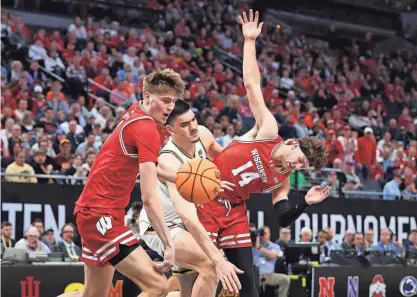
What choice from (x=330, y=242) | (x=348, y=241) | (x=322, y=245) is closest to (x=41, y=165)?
(x=322, y=245)

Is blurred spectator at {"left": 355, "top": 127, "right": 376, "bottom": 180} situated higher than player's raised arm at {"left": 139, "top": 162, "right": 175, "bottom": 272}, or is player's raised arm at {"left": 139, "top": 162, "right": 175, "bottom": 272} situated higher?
player's raised arm at {"left": 139, "top": 162, "right": 175, "bottom": 272}

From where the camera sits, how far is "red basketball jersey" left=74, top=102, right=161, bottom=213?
7719 mm

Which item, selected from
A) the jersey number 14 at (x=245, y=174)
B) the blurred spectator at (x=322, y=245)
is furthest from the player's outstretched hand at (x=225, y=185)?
the blurred spectator at (x=322, y=245)

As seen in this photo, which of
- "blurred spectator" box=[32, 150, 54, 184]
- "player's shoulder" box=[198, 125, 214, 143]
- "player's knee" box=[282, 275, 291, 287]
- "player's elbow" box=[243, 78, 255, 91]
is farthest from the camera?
"blurred spectator" box=[32, 150, 54, 184]

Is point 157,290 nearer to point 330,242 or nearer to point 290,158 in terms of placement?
point 290,158

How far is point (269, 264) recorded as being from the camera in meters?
15.3

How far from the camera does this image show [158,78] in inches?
310

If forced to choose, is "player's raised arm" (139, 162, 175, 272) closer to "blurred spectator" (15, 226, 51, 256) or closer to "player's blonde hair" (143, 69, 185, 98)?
"player's blonde hair" (143, 69, 185, 98)

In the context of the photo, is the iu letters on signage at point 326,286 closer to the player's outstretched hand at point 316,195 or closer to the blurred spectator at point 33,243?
the blurred spectator at point 33,243

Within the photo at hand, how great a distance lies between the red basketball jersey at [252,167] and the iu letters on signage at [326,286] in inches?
238

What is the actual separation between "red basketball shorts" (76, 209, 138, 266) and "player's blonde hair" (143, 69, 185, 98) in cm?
109

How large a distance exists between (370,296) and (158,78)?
847cm

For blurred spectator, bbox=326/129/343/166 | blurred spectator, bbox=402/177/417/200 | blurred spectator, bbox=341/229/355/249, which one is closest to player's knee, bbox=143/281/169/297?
blurred spectator, bbox=341/229/355/249

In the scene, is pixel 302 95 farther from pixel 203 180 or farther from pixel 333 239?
pixel 203 180
